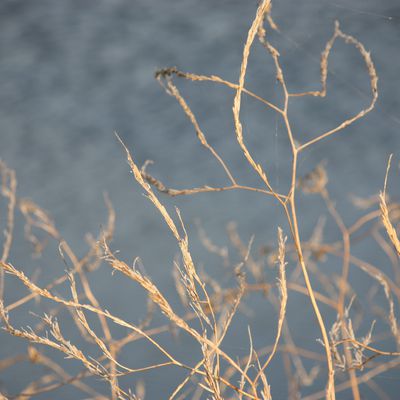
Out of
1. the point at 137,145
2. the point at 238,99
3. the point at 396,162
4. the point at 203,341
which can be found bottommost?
the point at 203,341

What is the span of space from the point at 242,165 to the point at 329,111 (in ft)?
1.52

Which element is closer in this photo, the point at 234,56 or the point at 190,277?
the point at 190,277

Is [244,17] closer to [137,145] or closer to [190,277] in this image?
[137,145]

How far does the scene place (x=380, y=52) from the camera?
8.21 feet

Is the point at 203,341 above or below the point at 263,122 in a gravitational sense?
below

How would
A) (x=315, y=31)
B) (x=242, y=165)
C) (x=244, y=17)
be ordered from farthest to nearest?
(x=242, y=165) < (x=244, y=17) < (x=315, y=31)

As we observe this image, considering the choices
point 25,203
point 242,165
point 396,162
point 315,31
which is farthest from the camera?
point 242,165

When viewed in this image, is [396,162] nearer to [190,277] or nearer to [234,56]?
[234,56]

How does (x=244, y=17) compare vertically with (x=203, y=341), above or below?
above

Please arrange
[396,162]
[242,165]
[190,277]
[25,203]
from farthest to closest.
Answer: [242,165], [396,162], [25,203], [190,277]

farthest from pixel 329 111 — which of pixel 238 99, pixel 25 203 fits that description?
pixel 238 99

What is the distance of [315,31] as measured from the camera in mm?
2250

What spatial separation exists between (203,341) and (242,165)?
2.20 meters

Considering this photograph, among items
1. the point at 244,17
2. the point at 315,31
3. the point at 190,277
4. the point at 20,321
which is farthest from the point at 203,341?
the point at 20,321
